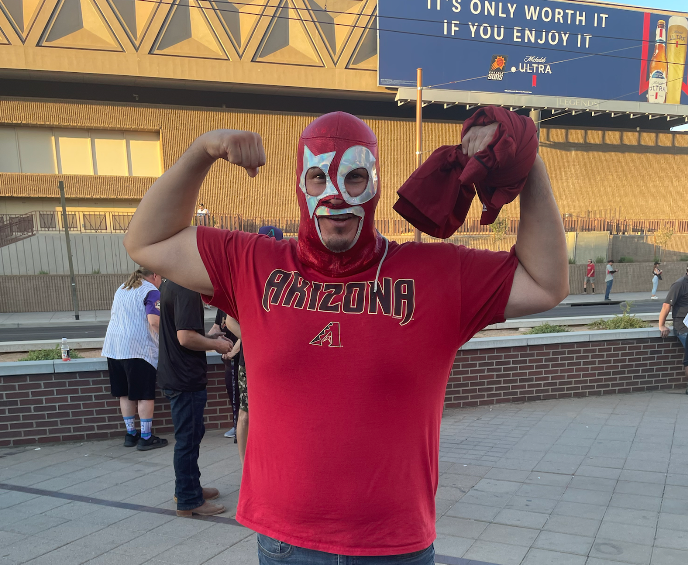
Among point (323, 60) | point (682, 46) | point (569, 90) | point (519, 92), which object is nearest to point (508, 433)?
point (323, 60)

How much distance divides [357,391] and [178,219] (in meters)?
0.83

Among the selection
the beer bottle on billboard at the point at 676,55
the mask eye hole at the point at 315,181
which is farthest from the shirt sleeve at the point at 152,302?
the beer bottle on billboard at the point at 676,55

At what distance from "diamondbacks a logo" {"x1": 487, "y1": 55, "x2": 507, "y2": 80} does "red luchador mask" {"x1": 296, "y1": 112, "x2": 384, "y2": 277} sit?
29187 mm

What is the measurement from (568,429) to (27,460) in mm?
5623

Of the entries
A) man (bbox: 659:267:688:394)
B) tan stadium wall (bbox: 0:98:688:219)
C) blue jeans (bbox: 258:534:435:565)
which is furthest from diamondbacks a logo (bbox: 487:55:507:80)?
blue jeans (bbox: 258:534:435:565)

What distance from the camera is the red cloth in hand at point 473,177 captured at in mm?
1416

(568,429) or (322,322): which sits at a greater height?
(322,322)

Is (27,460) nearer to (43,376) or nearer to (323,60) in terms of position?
(43,376)

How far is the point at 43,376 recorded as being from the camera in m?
5.49

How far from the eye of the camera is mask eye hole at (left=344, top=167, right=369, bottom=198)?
1667 mm

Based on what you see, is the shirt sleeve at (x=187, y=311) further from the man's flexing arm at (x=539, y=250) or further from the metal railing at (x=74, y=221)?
the metal railing at (x=74, y=221)

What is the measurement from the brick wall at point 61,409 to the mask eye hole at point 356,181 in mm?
4774

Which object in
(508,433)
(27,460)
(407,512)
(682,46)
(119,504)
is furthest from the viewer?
(682,46)

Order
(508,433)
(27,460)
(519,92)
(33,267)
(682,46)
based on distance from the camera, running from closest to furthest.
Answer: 1. (27,460)
2. (508,433)
3. (33,267)
4. (519,92)
5. (682,46)
